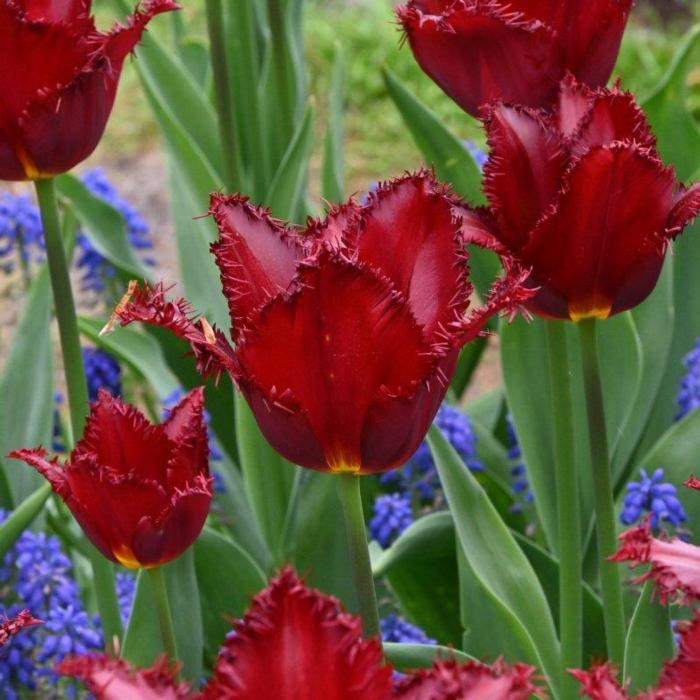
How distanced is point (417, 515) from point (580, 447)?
23 centimetres

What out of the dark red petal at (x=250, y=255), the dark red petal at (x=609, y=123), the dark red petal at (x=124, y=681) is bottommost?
the dark red petal at (x=124, y=681)

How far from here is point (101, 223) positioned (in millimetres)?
2027

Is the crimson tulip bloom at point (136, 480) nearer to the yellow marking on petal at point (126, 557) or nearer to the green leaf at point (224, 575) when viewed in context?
the yellow marking on petal at point (126, 557)

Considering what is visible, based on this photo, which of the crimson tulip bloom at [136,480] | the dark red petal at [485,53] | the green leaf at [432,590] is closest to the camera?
the crimson tulip bloom at [136,480]

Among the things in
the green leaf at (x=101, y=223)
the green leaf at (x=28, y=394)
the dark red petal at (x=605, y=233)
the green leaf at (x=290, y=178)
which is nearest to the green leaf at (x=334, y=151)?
the green leaf at (x=290, y=178)

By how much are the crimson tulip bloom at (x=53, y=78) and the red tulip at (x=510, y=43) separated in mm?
209

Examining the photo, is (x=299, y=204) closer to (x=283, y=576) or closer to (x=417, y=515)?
(x=417, y=515)

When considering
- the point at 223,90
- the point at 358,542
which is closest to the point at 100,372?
the point at 223,90

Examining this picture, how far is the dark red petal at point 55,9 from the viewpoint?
109 centimetres

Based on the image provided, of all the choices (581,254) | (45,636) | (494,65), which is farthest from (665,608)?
(45,636)

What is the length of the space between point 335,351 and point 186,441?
0.23m

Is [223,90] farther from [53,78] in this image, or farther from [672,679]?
[672,679]

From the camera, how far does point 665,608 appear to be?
106cm

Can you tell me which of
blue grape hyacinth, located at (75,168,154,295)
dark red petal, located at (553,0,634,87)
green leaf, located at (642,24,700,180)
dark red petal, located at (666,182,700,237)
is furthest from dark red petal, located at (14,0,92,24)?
blue grape hyacinth, located at (75,168,154,295)
